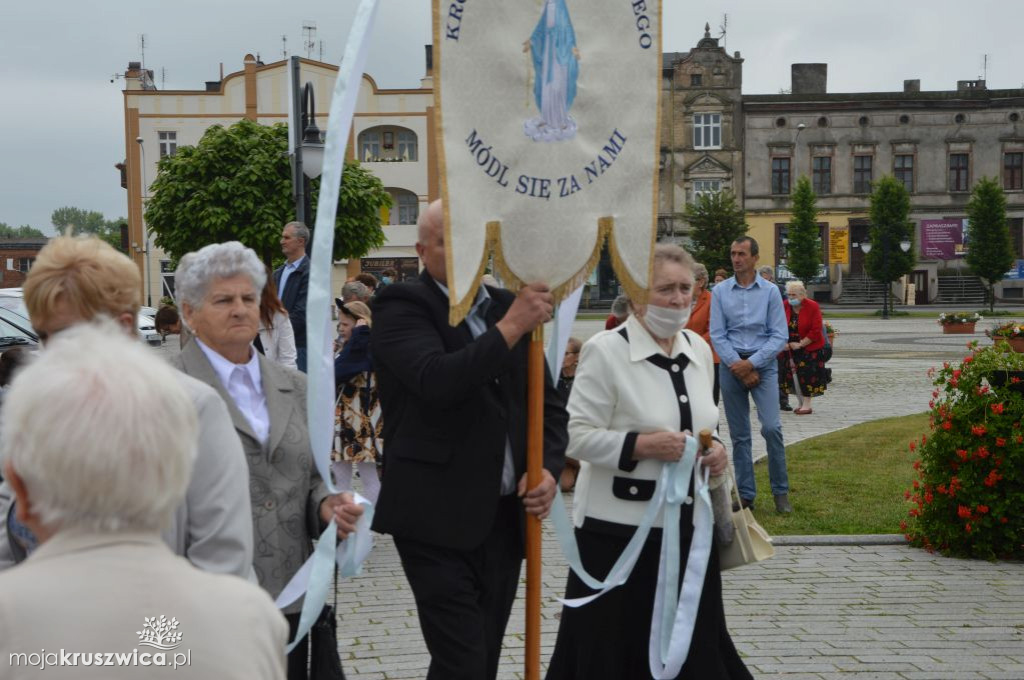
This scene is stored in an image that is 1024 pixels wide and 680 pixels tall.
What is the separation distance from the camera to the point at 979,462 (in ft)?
25.7

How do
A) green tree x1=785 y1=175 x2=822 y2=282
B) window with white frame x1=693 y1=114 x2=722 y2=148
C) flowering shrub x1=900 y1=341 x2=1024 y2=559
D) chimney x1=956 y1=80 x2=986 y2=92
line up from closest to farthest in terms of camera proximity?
flowering shrub x1=900 y1=341 x2=1024 y2=559, green tree x1=785 y1=175 x2=822 y2=282, window with white frame x1=693 y1=114 x2=722 y2=148, chimney x1=956 y1=80 x2=986 y2=92

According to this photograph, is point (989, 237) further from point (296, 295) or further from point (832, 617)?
point (832, 617)

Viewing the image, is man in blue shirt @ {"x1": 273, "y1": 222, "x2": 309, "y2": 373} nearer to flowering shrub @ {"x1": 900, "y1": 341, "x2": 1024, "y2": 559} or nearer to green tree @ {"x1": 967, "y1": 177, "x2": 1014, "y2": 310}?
flowering shrub @ {"x1": 900, "y1": 341, "x2": 1024, "y2": 559}

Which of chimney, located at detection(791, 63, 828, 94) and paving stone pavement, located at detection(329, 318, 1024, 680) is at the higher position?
chimney, located at detection(791, 63, 828, 94)

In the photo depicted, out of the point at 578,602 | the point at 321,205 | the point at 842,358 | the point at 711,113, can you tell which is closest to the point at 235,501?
the point at 321,205

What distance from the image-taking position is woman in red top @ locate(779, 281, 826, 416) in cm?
1606

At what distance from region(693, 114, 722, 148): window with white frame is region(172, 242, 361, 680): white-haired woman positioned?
213 ft

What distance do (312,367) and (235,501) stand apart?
516 millimetres

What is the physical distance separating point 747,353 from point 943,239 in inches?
2436

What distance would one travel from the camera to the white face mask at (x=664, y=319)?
4664 mm

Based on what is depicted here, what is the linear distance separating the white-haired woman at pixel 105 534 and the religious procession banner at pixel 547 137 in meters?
1.95

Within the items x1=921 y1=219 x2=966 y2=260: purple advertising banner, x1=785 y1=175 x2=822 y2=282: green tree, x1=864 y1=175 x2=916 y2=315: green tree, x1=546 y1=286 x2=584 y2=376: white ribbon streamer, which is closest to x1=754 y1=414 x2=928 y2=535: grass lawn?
x1=546 y1=286 x2=584 y2=376: white ribbon streamer

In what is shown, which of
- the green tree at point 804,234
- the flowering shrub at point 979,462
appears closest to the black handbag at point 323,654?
the flowering shrub at point 979,462

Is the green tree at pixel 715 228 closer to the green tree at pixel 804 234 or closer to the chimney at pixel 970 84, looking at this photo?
the green tree at pixel 804 234
